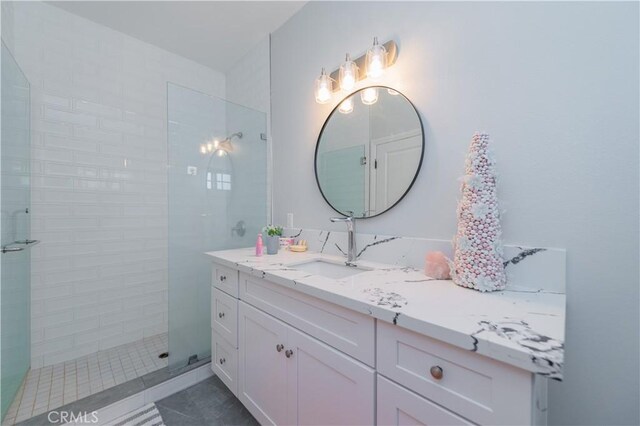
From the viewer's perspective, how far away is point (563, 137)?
860 millimetres

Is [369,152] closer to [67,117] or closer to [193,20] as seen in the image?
[193,20]

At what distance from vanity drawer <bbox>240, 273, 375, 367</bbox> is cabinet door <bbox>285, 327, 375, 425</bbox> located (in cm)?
3

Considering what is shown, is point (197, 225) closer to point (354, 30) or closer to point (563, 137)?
point (354, 30)

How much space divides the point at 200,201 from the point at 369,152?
3.82ft

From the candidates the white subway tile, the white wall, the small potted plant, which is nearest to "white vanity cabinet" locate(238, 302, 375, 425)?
the small potted plant

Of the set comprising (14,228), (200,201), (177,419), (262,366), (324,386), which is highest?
(200,201)

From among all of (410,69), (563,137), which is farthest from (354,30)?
(563,137)

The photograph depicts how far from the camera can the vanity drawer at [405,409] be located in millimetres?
625

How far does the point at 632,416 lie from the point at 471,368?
63 centimetres

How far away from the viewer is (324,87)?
1.59 m

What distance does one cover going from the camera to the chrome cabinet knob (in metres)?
0.62

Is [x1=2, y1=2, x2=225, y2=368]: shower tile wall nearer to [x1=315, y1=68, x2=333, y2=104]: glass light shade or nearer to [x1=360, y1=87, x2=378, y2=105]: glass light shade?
[x1=315, y1=68, x2=333, y2=104]: glass light shade

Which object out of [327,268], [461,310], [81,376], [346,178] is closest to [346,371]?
[461,310]

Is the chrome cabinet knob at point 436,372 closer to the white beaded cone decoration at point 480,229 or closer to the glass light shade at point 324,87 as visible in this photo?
the white beaded cone decoration at point 480,229
